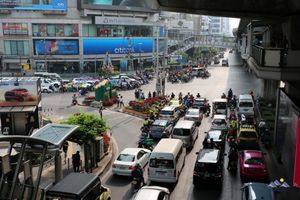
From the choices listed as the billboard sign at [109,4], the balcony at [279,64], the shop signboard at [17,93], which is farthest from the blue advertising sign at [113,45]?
the balcony at [279,64]

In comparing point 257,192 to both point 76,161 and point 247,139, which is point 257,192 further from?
point 247,139

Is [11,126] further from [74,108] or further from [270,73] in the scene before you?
[270,73]

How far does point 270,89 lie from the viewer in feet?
123

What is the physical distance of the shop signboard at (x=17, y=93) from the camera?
987 inches

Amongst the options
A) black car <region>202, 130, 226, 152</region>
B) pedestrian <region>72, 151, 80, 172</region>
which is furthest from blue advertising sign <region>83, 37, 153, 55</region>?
pedestrian <region>72, 151, 80, 172</region>

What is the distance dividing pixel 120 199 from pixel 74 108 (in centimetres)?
2181

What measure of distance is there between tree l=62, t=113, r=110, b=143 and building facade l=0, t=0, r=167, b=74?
4262 centimetres

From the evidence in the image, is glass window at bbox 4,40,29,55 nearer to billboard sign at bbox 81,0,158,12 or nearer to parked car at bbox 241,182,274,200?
billboard sign at bbox 81,0,158,12

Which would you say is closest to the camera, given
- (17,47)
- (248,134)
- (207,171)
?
(207,171)

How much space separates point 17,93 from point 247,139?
14553 millimetres

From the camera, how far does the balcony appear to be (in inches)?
623

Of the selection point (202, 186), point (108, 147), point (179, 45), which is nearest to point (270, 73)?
point (202, 186)

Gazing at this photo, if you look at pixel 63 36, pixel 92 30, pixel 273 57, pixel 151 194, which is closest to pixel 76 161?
pixel 151 194

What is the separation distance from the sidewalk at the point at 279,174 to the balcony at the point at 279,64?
460 centimetres
